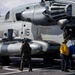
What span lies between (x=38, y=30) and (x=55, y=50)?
1810 millimetres

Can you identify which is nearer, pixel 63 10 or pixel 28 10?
pixel 63 10

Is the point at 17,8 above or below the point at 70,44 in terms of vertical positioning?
above

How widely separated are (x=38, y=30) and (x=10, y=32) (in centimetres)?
178

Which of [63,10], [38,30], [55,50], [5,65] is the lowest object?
[5,65]

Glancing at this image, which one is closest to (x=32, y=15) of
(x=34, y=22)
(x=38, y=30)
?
(x=34, y=22)

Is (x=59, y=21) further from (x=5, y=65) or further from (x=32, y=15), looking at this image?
(x=5, y=65)

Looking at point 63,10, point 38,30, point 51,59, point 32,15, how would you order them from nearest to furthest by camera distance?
point 63,10 < point 32,15 < point 38,30 < point 51,59

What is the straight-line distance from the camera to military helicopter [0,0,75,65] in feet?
46.5

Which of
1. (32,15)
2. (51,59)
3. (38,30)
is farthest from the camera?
(51,59)

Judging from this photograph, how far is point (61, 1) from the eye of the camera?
14.8 m

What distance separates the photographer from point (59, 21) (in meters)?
14.2

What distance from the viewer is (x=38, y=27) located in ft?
53.7

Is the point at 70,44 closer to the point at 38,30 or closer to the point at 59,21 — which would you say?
the point at 59,21

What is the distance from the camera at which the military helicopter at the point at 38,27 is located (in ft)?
46.5
